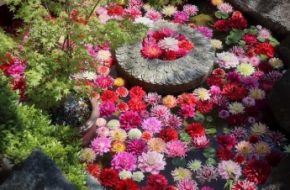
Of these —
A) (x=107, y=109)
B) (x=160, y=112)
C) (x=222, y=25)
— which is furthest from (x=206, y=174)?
(x=222, y=25)

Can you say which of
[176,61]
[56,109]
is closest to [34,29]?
[56,109]

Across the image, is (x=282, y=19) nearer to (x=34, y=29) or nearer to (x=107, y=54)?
(x=107, y=54)

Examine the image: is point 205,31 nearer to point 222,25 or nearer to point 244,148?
point 222,25

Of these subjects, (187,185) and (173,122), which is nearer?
(187,185)

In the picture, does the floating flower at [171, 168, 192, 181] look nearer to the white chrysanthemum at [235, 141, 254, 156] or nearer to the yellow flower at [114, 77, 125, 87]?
the white chrysanthemum at [235, 141, 254, 156]

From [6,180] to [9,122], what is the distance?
0.62 metres

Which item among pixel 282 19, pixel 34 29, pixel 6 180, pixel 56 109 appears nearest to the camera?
pixel 6 180

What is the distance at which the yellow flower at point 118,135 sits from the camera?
5712mm

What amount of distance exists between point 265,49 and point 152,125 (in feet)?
7.04

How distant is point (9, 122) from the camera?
13.1 ft

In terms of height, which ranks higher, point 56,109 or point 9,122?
point 9,122

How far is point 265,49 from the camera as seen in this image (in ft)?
22.6

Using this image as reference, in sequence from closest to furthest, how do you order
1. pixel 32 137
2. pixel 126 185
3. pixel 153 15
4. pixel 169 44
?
pixel 32 137, pixel 126 185, pixel 169 44, pixel 153 15

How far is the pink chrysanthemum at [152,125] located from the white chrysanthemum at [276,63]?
1917 mm
